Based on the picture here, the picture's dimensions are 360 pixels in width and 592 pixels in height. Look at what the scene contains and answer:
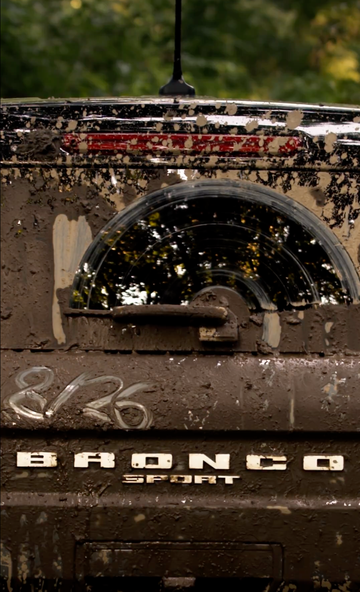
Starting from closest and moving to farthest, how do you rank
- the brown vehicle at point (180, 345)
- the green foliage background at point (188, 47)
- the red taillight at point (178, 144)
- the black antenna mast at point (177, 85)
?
the brown vehicle at point (180, 345) < the red taillight at point (178, 144) < the black antenna mast at point (177, 85) < the green foliage background at point (188, 47)

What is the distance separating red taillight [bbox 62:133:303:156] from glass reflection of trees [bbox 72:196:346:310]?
19cm

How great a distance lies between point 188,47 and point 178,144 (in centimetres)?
1065

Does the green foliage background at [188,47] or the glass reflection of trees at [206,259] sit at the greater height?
the green foliage background at [188,47]

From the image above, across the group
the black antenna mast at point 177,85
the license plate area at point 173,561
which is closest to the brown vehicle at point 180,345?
the license plate area at point 173,561

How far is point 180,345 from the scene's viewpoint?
9.03ft

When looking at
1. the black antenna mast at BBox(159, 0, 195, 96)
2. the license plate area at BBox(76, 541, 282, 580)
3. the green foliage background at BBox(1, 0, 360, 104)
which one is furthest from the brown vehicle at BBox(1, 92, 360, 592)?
the green foliage background at BBox(1, 0, 360, 104)

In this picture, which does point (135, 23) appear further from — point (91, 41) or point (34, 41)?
point (34, 41)

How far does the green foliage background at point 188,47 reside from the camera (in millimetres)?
10156

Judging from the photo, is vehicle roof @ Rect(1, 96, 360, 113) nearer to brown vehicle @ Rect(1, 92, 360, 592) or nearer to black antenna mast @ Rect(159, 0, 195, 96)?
brown vehicle @ Rect(1, 92, 360, 592)

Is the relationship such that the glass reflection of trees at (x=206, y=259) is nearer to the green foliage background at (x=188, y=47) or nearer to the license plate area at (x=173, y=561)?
the license plate area at (x=173, y=561)

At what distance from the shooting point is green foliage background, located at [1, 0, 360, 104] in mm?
10156

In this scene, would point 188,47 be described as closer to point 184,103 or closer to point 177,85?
point 177,85

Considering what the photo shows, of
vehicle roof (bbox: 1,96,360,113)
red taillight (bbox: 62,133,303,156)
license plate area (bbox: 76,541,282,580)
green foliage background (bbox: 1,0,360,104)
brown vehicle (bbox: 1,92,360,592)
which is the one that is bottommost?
license plate area (bbox: 76,541,282,580)

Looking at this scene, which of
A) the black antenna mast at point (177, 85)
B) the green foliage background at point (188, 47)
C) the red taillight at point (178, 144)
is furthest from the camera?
the green foliage background at point (188, 47)
